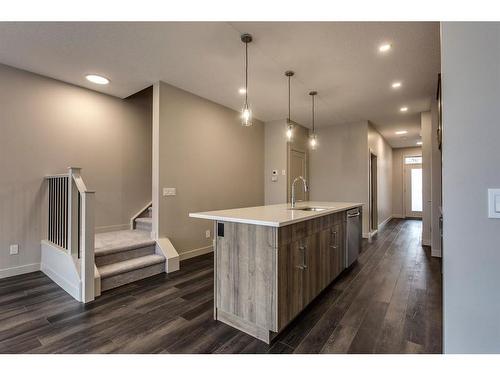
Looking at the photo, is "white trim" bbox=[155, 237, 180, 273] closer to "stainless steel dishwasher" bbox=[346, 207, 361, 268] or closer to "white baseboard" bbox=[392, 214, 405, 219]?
"stainless steel dishwasher" bbox=[346, 207, 361, 268]

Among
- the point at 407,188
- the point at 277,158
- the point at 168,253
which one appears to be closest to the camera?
the point at 168,253

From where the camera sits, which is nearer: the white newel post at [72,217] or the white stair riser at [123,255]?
the white newel post at [72,217]

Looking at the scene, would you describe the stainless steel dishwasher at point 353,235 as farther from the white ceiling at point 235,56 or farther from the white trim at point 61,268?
the white trim at point 61,268

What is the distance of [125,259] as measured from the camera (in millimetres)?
3131

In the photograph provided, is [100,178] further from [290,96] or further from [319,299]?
[319,299]

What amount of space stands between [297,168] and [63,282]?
4.73 meters

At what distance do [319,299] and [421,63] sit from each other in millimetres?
3039

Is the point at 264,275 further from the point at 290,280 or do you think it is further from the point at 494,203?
the point at 494,203

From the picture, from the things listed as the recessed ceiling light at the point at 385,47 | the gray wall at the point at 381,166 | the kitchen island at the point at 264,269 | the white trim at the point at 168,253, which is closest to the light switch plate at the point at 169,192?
the white trim at the point at 168,253

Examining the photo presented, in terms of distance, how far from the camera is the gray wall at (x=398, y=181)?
927cm

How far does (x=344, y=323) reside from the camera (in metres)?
Result: 2.04

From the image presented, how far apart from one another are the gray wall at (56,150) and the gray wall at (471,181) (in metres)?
4.21

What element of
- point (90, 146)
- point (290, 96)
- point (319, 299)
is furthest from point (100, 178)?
point (319, 299)

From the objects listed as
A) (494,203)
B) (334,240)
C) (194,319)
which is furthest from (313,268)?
(494,203)
